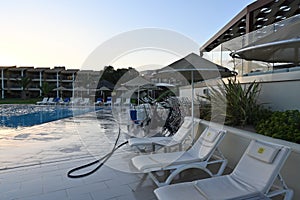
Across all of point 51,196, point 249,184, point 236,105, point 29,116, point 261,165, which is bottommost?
point 51,196

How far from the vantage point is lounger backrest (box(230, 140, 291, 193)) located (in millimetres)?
2443

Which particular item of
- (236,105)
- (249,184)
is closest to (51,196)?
(249,184)

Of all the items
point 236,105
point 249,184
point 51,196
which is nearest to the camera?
point 249,184

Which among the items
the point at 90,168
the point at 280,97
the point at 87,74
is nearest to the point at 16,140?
the point at 90,168

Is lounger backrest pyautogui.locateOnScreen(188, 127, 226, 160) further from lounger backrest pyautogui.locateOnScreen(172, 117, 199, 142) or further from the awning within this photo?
the awning

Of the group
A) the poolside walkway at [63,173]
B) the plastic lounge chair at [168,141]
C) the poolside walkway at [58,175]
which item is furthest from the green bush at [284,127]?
the poolside walkway at [58,175]

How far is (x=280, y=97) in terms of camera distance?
4488 millimetres

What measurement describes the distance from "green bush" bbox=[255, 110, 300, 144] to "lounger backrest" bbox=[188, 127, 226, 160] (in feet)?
2.19

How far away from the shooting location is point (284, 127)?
10.9ft

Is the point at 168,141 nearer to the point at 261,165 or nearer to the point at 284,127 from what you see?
the point at 284,127

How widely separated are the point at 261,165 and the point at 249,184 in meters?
0.26

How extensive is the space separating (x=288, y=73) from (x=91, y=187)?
409 centimetres

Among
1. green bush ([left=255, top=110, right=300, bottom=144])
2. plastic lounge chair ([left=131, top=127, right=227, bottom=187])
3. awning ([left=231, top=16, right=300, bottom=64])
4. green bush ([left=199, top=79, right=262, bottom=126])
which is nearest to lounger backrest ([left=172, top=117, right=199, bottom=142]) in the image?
green bush ([left=199, top=79, right=262, bottom=126])

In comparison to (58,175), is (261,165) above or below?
above
